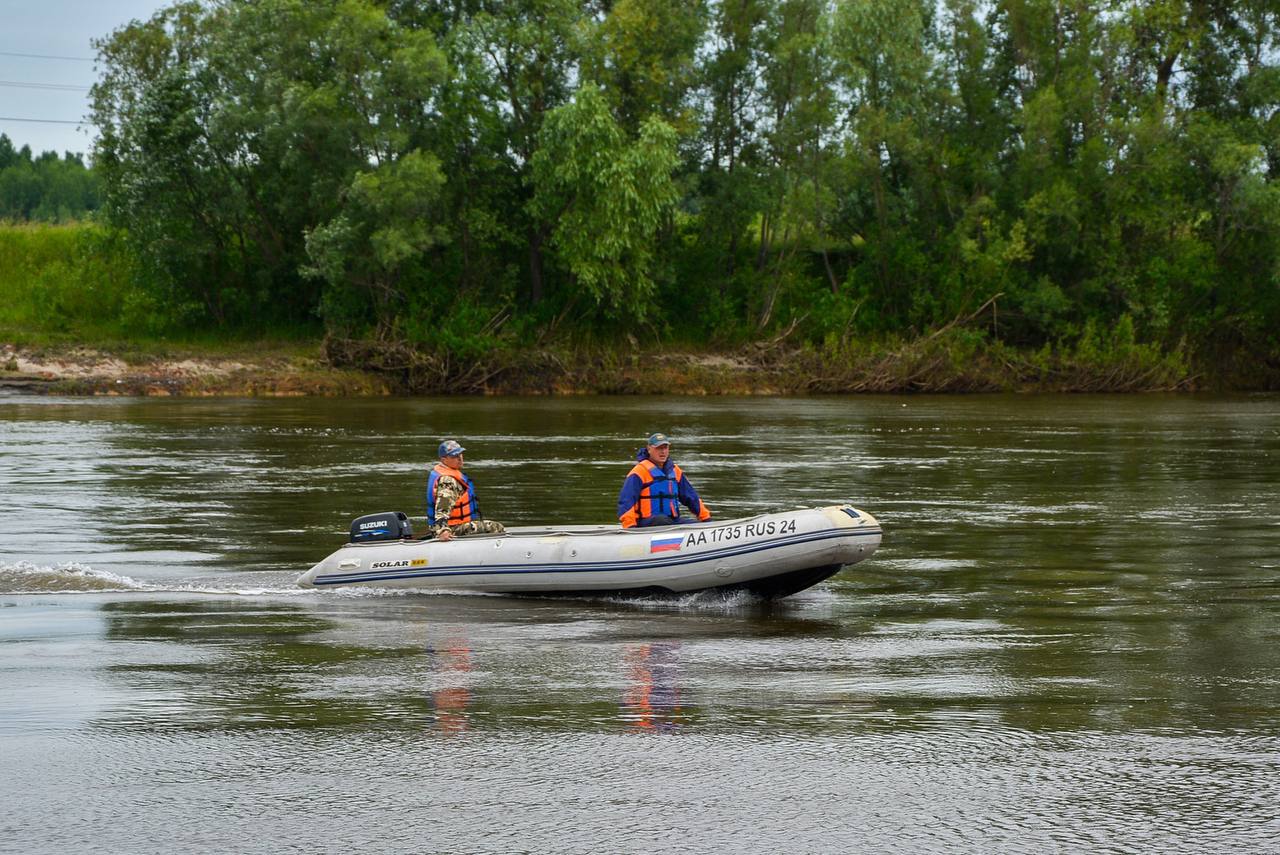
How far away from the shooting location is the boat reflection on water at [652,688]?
30.0 feet

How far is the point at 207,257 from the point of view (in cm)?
5622

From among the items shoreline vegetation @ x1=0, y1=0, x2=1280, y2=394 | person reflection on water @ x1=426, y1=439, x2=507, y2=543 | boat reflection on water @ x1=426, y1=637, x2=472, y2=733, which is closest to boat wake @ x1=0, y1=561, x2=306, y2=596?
person reflection on water @ x1=426, y1=439, x2=507, y2=543

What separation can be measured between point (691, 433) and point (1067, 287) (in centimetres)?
2668

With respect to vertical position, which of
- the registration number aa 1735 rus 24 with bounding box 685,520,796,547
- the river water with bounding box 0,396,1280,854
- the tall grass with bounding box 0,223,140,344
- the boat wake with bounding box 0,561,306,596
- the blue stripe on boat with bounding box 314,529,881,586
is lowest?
the boat wake with bounding box 0,561,306,596

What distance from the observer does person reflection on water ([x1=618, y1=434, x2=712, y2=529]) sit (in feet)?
48.3

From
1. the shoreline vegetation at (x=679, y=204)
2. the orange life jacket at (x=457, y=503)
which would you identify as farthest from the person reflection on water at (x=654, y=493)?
the shoreline vegetation at (x=679, y=204)

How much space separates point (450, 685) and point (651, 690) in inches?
51.5

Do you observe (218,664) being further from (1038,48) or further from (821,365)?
(1038,48)

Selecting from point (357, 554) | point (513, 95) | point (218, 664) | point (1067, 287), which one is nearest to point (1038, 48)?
point (1067, 287)

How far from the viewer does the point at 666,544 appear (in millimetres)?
13984

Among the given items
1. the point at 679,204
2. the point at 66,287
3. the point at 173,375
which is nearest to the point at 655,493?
the point at 173,375

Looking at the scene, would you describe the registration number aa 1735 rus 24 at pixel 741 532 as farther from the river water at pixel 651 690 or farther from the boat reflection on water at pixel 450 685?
the boat reflection on water at pixel 450 685

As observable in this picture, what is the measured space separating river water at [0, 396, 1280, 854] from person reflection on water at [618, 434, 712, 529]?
0.93m

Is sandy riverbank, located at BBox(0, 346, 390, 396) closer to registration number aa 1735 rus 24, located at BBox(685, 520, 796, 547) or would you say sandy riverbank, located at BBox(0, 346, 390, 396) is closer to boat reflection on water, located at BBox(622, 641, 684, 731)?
registration number aa 1735 rus 24, located at BBox(685, 520, 796, 547)
